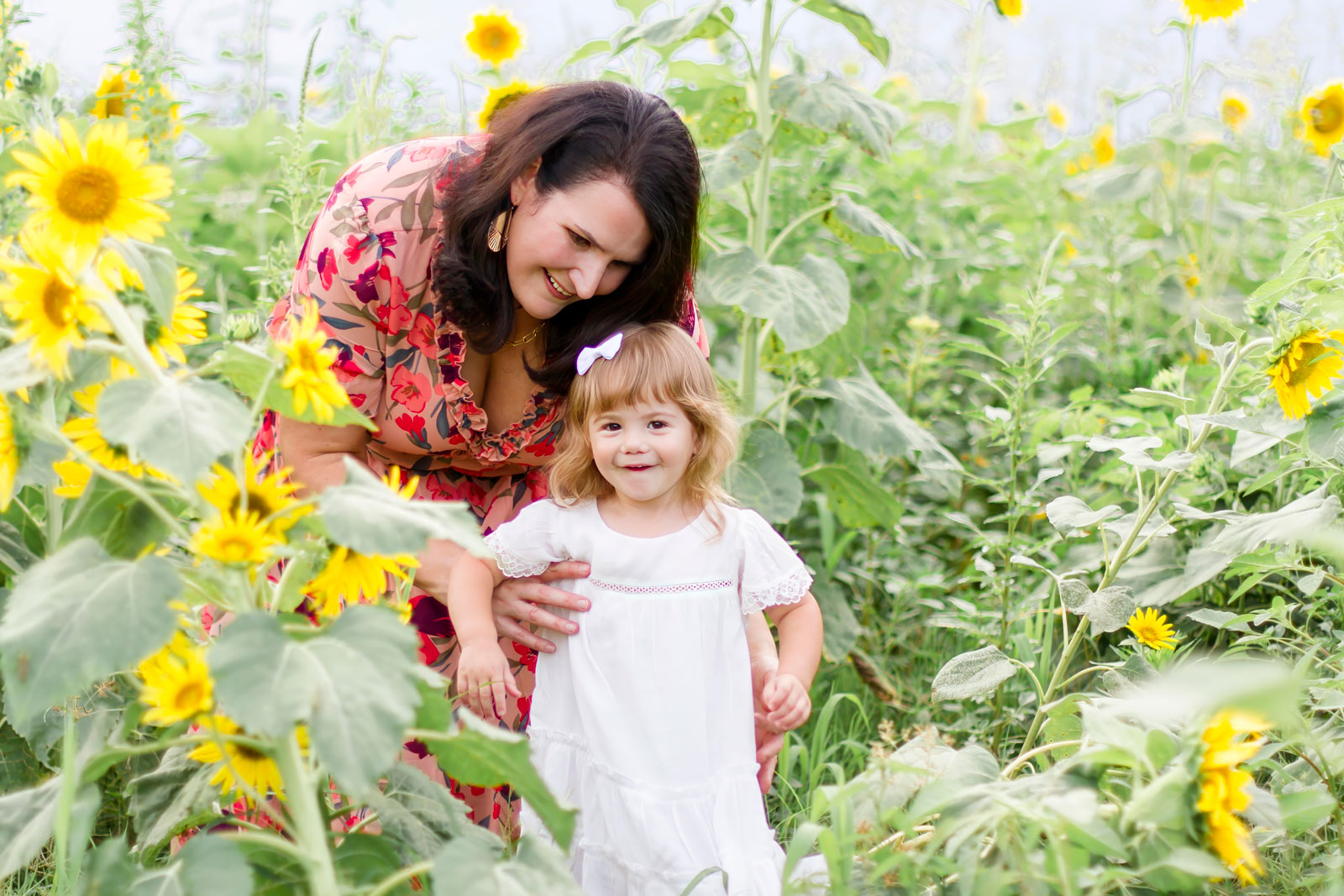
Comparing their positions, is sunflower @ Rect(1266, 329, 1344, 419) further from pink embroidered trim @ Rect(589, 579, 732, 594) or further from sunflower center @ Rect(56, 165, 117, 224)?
sunflower center @ Rect(56, 165, 117, 224)

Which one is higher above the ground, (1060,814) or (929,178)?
(929,178)

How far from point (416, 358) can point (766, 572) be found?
72 centimetres

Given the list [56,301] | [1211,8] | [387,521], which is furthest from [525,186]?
[1211,8]

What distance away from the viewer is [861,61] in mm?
5195

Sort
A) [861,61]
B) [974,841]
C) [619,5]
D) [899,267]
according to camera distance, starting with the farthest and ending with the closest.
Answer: [861,61], [899,267], [619,5], [974,841]

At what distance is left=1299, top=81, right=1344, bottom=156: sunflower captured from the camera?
2588mm

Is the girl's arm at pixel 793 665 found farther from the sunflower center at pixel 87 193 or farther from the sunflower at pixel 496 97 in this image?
the sunflower at pixel 496 97

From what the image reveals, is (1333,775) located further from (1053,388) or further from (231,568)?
(1053,388)

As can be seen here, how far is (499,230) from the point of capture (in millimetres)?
1979

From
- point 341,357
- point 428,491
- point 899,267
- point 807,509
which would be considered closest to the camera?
point 341,357

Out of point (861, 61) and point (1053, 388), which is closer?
point (1053, 388)

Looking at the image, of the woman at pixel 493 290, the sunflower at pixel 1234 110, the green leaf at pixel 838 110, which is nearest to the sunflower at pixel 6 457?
the woman at pixel 493 290

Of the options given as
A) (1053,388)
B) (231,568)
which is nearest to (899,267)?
(1053,388)

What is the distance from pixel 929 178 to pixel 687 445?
8.10ft
